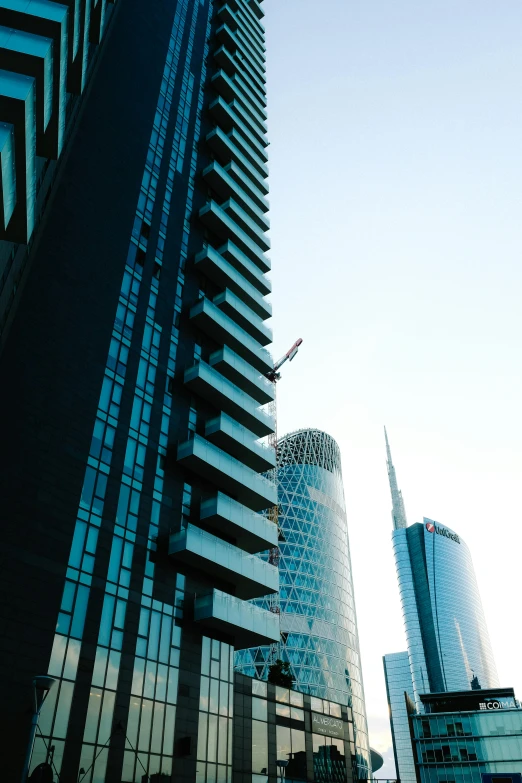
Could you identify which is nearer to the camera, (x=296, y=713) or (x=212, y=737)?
(x=212, y=737)

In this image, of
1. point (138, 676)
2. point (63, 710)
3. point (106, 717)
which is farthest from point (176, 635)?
point (63, 710)

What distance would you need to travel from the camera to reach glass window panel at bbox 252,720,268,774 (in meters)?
40.0

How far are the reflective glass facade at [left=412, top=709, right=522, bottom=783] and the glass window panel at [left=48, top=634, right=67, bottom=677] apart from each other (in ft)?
272

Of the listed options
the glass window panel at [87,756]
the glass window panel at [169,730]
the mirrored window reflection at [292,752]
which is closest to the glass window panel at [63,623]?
the glass window panel at [87,756]

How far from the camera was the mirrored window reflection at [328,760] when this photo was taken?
151 ft

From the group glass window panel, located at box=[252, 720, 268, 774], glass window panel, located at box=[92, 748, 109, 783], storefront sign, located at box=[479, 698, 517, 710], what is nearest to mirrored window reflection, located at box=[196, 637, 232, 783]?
glass window panel, located at box=[252, 720, 268, 774]

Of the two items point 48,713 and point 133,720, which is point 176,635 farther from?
point 48,713

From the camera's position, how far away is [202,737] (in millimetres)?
35875

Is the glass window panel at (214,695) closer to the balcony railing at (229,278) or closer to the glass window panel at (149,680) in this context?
the glass window panel at (149,680)

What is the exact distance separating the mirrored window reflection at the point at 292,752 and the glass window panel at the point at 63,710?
19.5 m

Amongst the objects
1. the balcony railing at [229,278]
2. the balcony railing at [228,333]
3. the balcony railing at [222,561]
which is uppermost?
the balcony railing at [229,278]

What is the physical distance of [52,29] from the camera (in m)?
19.9

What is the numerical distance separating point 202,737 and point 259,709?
7354 millimetres

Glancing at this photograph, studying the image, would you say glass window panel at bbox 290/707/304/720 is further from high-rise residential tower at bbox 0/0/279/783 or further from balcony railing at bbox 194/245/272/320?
balcony railing at bbox 194/245/272/320
